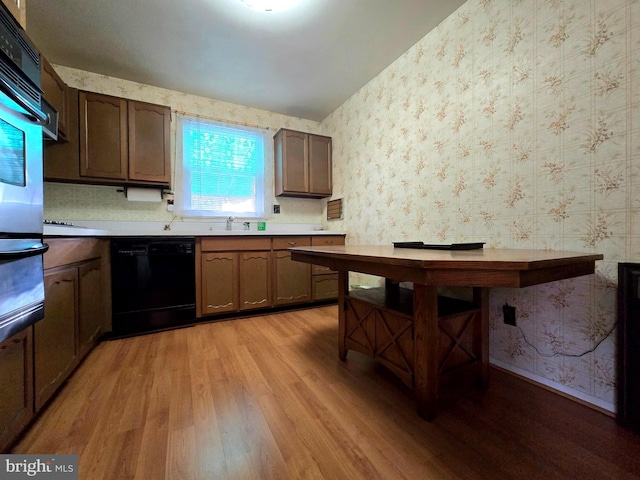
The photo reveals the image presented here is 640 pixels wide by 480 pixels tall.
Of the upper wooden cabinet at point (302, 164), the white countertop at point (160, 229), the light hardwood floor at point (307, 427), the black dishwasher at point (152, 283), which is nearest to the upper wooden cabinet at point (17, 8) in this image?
the white countertop at point (160, 229)

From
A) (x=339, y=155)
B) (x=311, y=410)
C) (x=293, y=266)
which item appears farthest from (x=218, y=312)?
(x=339, y=155)

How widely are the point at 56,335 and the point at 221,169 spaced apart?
7.21 feet

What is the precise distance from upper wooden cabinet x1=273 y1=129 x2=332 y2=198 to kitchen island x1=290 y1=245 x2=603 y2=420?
1.78m

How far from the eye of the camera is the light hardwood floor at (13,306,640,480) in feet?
2.83

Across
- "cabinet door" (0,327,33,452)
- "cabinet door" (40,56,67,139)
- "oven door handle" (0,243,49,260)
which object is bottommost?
"cabinet door" (0,327,33,452)

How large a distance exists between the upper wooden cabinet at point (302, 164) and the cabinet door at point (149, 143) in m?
1.21

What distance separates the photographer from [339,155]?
10.5ft

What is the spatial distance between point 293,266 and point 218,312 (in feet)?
2.87

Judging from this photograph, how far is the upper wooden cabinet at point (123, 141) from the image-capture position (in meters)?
2.20

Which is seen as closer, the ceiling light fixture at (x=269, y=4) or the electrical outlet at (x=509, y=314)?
the electrical outlet at (x=509, y=314)

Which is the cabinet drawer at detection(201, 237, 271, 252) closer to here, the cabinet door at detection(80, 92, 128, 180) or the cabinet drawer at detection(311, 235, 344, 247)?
the cabinet drawer at detection(311, 235, 344, 247)

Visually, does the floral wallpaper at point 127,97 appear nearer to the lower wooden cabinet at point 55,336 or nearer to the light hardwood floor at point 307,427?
the lower wooden cabinet at point 55,336

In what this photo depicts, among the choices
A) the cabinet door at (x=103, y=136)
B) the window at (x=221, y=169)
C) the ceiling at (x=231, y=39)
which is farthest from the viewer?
the window at (x=221, y=169)

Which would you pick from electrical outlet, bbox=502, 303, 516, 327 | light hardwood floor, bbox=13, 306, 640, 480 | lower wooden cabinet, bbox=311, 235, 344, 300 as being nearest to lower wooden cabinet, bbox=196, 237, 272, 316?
lower wooden cabinet, bbox=311, 235, 344, 300
